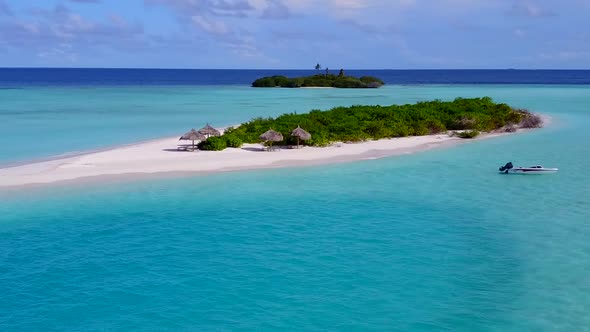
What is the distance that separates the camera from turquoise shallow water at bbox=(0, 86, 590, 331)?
1169cm

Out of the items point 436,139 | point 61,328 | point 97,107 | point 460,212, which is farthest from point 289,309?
point 97,107

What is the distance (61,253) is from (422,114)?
2917 centimetres

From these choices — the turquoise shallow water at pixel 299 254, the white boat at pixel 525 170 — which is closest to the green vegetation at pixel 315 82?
the white boat at pixel 525 170

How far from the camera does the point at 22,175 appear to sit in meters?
23.8

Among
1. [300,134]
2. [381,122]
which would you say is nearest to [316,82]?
[381,122]

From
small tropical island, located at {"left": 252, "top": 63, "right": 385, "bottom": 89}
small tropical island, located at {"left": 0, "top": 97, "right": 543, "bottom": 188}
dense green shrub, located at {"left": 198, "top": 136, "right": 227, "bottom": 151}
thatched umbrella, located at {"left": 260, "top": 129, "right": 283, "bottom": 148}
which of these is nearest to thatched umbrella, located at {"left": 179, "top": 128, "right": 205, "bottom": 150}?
small tropical island, located at {"left": 0, "top": 97, "right": 543, "bottom": 188}

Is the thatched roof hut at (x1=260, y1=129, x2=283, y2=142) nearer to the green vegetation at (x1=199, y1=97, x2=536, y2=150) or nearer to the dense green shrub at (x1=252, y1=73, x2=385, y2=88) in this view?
the green vegetation at (x1=199, y1=97, x2=536, y2=150)

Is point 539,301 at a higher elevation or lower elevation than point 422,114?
lower

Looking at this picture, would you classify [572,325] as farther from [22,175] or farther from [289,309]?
[22,175]

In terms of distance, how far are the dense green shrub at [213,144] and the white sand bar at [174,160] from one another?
48 cm

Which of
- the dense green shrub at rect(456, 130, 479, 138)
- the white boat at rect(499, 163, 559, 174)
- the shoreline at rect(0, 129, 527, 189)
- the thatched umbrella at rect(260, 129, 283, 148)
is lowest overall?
the white boat at rect(499, 163, 559, 174)

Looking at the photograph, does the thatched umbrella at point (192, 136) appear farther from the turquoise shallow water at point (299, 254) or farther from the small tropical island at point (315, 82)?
the small tropical island at point (315, 82)

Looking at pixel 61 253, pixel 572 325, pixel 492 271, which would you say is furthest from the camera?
pixel 61 253

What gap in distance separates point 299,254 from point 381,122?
2312cm
